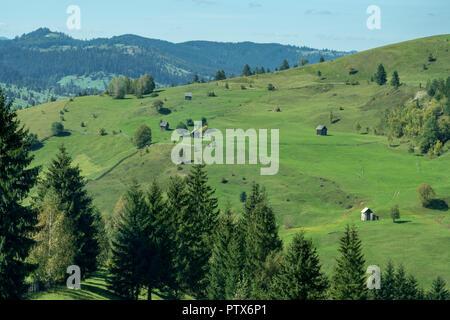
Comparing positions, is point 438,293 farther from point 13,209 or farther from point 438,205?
point 13,209

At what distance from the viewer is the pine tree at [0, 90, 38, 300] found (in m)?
40.8

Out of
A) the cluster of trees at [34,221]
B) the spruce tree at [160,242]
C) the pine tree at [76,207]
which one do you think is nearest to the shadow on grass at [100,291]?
the pine tree at [76,207]

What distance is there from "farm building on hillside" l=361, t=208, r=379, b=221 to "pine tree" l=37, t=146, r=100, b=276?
79.3 metres

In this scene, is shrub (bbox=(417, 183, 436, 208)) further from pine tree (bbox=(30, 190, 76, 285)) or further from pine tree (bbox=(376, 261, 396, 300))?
pine tree (bbox=(30, 190, 76, 285))

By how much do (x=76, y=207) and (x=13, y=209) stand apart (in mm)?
18905

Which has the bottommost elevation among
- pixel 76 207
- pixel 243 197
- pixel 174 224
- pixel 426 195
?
pixel 174 224

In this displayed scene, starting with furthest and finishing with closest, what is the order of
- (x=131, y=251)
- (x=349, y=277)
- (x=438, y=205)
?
(x=438, y=205)
(x=131, y=251)
(x=349, y=277)

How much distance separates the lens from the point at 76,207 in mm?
60562

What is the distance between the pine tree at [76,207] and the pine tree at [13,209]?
1536 cm

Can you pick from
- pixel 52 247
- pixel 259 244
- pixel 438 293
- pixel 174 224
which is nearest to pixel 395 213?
pixel 438 293

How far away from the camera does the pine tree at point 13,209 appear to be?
134 ft
